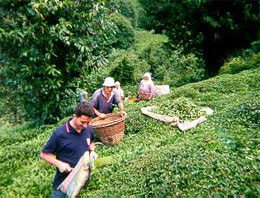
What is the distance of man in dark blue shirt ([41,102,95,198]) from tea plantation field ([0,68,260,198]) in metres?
0.61

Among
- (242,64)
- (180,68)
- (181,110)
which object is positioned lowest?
(180,68)

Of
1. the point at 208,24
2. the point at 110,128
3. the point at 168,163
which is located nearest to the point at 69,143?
the point at 168,163

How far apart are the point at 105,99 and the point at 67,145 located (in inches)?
137

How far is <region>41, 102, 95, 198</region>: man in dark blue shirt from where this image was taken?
4.83 m

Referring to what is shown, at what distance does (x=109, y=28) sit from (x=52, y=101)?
8.66 ft

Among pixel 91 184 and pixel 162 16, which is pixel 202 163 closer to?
pixel 91 184

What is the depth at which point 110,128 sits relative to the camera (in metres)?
8.03

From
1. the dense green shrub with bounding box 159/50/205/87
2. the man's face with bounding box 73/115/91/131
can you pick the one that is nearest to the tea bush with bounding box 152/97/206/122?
the man's face with bounding box 73/115/91/131

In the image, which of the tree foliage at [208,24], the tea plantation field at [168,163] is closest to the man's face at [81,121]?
the tea plantation field at [168,163]

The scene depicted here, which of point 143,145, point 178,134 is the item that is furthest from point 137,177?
point 178,134

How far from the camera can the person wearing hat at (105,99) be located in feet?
26.9

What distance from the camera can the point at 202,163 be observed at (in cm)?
597

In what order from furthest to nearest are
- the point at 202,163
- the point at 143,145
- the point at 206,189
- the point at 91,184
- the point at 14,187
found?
the point at 143,145
the point at 14,187
the point at 91,184
the point at 202,163
the point at 206,189

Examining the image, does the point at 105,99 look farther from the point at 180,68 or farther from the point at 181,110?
the point at 180,68
